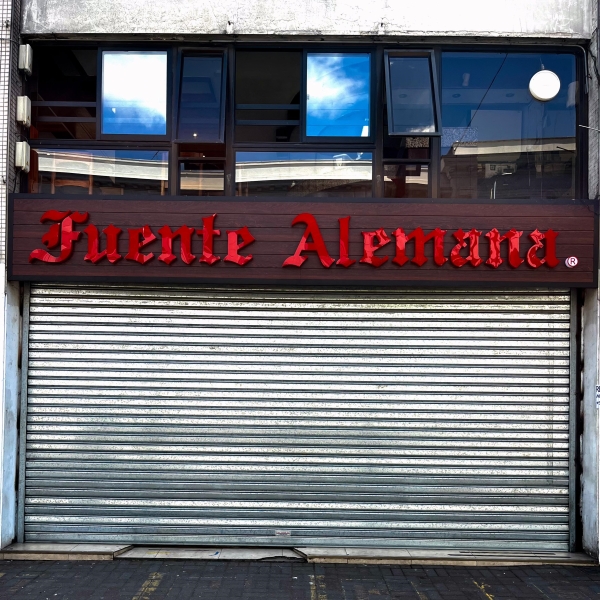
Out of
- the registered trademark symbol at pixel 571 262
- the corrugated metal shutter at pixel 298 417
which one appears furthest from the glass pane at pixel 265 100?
the registered trademark symbol at pixel 571 262

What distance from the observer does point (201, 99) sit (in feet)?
29.2

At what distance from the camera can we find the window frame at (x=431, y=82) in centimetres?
857

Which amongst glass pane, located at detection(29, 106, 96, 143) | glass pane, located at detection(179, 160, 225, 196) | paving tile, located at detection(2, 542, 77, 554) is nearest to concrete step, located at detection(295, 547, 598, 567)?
paving tile, located at detection(2, 542, 77, 554)

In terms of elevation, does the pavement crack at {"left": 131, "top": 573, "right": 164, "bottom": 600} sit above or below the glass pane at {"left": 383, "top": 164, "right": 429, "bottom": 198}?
below

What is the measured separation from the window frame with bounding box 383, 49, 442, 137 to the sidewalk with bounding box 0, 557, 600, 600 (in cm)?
556

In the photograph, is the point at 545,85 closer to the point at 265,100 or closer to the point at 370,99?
the point at 370,99

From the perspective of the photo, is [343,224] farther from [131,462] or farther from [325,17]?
[131,462]

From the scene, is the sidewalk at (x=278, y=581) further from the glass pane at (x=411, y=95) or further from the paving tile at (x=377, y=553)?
the glass pane at (x=411, y=95)

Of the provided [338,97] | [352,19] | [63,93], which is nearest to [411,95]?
[338,97]

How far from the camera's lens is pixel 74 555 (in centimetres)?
828

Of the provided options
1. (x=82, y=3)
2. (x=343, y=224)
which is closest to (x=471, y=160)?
(x=343, y=224)

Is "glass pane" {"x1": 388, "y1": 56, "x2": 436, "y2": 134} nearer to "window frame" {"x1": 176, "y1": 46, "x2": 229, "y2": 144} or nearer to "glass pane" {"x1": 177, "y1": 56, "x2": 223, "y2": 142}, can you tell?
"window frame" {"x1": 176, "y1": 46, "x2": 229, "y2": 144}

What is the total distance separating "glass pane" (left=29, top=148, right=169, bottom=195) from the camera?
895 cm

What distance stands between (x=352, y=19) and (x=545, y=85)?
2748 millimetres
